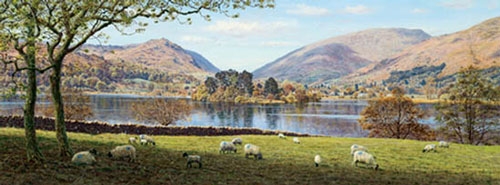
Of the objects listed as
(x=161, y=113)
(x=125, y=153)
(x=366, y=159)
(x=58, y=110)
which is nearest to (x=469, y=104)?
(x=366, y=159)

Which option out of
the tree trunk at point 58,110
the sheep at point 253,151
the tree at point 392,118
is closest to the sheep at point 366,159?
the sheep at point 253,151

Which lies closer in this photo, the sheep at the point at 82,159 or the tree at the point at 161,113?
the sheep at the point at 82,159

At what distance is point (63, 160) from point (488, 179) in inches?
778

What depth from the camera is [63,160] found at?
16.8 meters

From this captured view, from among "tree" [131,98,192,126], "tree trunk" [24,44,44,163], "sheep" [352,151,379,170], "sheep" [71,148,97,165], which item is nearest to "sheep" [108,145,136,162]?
"sheep" [71,148,97,165]

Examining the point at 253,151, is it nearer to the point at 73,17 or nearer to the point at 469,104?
the point at 73,17

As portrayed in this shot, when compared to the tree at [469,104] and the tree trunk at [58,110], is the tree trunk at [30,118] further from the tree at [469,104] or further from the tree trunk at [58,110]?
the tree at [469,104]

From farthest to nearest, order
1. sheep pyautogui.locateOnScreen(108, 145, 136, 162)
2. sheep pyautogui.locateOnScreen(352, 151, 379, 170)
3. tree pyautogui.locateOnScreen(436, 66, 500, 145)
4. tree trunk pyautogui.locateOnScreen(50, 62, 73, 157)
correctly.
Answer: tree pyautogui.locateOnScreen(436, 66, 500, 145) < sheep pyautogui.locateOnScreen(352, 151, 379, 170) < sheep pyautogui.locateOnScreen(108, 145, 136, 162) < tree trunk pyautogui.locateOnScreen(50, 62, 73, 157)

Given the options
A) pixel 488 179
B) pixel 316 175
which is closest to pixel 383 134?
pixel 488 179

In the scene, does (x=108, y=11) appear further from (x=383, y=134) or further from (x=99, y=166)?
(x=383, y=134)

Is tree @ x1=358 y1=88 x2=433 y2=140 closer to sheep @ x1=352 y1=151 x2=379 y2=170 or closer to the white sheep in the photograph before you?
sheep @ x1=352 y1=151 x2=379 y2=170

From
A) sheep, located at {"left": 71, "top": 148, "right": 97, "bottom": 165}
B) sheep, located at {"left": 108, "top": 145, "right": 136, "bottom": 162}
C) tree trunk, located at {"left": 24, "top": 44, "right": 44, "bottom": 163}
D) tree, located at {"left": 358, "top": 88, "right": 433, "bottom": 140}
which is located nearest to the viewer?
tree trunk, located at {"left": 24, "top": 44, "right": 44, "bottom": 163}

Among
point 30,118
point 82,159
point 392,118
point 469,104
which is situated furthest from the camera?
point 392,118

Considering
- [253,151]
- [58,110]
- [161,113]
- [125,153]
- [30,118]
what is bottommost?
[253,151]
